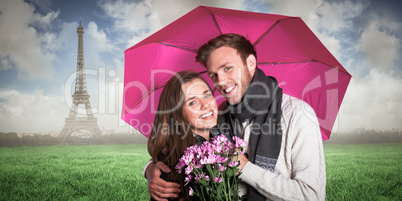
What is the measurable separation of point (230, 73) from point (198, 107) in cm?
43

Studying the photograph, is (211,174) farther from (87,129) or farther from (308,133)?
(87,129)

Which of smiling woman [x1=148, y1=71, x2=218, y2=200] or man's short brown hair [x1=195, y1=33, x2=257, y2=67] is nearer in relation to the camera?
smiling woman [x1=148, y1=71, x2=218, y2=200]

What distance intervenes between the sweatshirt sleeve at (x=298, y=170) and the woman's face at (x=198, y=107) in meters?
0.66

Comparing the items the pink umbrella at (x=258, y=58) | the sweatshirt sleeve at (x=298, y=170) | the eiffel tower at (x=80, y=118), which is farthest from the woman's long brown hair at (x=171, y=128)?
the eiffel tower at (x=80, y=118)

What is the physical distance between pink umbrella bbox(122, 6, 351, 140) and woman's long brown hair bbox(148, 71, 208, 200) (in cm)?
54

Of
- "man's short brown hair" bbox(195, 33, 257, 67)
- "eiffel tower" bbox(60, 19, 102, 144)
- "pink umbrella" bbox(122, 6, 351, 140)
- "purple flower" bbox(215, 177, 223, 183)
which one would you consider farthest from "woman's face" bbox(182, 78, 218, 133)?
"eiffel tower" bbox(60, 19, 102, 144)

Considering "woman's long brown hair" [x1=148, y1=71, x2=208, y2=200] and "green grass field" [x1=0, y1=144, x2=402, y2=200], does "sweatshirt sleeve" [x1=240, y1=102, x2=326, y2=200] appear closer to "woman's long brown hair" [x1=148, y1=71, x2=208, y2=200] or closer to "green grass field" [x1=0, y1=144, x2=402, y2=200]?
"woman's long brown hair" [x1=148, y1=71, x2=208, y2=200]

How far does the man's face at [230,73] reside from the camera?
8.20ft

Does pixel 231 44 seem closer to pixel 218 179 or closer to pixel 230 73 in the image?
pixel 230 73

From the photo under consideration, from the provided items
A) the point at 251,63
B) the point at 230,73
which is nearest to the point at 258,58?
the point at 251,63

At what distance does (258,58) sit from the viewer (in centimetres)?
323

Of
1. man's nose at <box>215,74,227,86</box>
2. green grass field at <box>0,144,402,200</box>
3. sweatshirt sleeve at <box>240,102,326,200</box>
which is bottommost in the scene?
green grass field at <box>0,144,402,200</box>

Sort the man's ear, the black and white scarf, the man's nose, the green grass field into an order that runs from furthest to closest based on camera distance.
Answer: the green grass field < the man's ear < the man's nose < the black and white scarf

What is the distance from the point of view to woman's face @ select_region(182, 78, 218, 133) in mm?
2434
